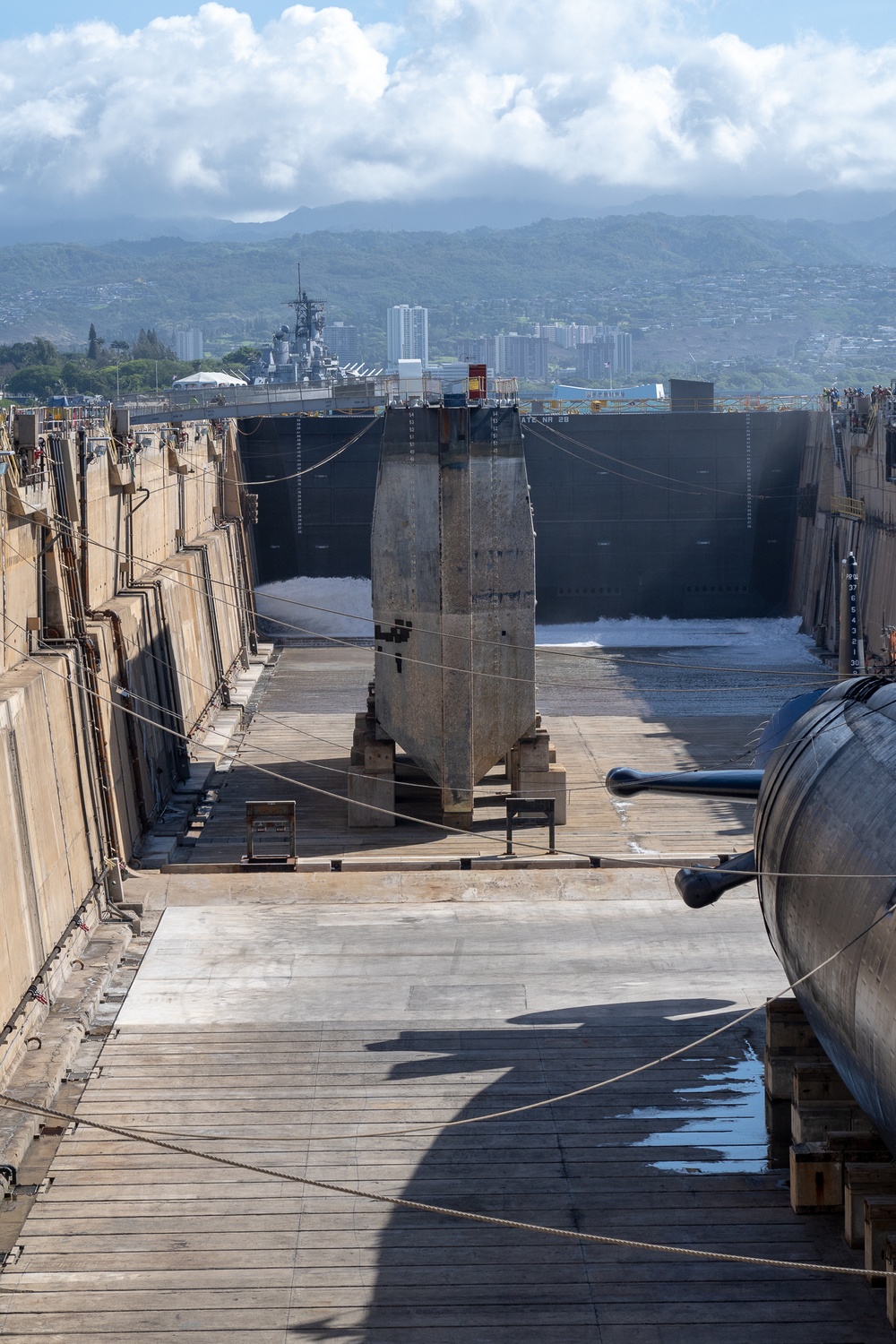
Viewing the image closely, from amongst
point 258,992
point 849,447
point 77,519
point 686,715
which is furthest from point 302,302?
point 258,992

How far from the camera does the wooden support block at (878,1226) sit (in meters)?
10.0

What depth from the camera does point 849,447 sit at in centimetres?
4216

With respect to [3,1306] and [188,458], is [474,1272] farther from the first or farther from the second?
[188,458]

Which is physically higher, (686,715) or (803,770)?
(803,770)

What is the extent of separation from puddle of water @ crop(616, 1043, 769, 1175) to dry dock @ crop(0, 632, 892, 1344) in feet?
0.09

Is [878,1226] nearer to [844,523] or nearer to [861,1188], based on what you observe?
[861,1188]

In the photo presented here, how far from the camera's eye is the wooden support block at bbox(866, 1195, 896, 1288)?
32.9 feet

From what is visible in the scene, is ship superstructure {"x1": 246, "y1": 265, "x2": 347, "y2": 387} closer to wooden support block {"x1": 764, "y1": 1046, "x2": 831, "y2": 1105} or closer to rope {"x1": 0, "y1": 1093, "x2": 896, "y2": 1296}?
wooden support block {"x1": 764, "y1": 1046, "x2": 831, "y2": 1105}

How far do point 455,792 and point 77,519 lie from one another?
7.47 metres

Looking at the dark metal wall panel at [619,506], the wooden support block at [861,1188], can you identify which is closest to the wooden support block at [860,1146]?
the wooden support block at [861,1188]

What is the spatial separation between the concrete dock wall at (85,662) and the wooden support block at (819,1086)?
300 inches

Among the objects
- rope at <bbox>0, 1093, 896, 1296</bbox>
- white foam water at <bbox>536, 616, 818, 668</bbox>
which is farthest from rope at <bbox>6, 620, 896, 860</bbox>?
white foam water at <bbox>536, 616, 818, 668</bbox>

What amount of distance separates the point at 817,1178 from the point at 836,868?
2.46 meters

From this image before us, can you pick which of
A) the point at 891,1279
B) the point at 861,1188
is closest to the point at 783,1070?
the point at 861,1188
